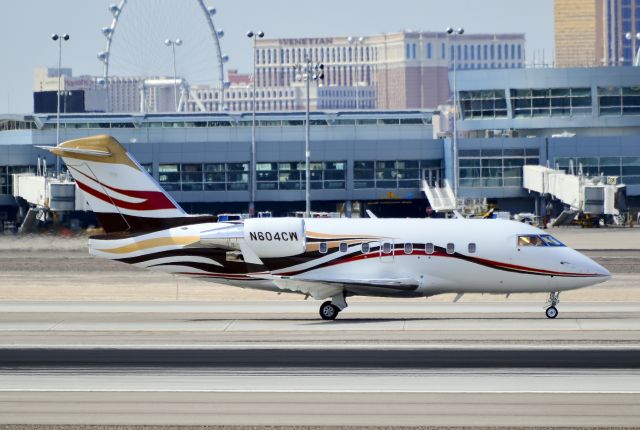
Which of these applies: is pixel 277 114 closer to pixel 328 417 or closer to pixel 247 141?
pixel 247 141

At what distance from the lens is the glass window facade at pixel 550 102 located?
138m

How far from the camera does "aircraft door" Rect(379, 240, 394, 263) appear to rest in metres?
48.7

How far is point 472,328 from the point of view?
149ft

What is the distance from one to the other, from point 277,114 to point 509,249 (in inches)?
4193

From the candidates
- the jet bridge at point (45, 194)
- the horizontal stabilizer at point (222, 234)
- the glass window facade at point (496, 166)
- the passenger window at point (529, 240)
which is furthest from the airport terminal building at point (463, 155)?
the horizontal stabilizer at point (222, 234)

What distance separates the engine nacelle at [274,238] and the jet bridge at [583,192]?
7111 cm

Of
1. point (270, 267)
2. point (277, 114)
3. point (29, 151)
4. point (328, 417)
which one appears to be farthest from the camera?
point (277, 114)

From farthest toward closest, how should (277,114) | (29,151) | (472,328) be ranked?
1. (277,114)
2. (29,151)
3. (472,328)

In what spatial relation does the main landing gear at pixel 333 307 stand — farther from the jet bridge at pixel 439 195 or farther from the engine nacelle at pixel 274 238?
the jet bridge at pixel 439 195

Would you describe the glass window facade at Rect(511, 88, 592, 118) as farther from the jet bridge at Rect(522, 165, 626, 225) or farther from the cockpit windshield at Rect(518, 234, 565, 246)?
the cockpit windshield at Rect(518, 234, 565, 246)

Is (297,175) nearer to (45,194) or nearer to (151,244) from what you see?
(45,194)

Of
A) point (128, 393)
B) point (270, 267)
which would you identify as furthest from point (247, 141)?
point (128, 393)

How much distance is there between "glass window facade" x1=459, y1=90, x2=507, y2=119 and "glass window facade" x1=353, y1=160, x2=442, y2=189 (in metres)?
8.18

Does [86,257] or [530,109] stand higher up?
[530,109]
